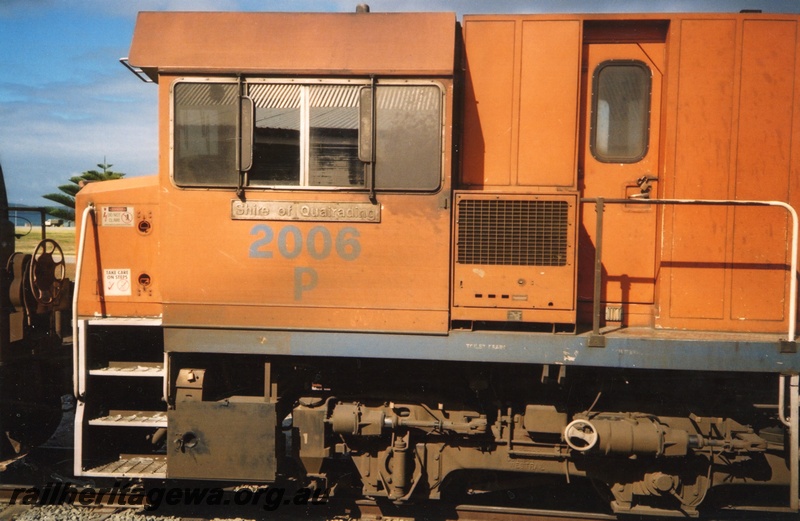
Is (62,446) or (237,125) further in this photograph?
(62,446)

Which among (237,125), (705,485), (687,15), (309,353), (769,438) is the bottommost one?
(705,485)

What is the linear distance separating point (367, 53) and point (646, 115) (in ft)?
7.78

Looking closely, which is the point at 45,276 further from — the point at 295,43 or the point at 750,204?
the point at 750,204

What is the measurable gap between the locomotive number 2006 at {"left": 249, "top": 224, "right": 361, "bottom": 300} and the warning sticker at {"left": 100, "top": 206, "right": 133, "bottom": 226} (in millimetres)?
1305

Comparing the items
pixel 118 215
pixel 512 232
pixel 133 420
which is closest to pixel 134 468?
pixel 133 420

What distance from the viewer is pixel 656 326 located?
4742 millimetres

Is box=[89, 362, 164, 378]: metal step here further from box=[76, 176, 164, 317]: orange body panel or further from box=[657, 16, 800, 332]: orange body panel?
box=[657, 16, 800, 332]: orange body panel

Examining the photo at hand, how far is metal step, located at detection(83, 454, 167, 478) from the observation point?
15.6 feet

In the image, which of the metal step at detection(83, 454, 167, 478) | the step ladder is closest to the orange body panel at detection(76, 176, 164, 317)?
the step ladder

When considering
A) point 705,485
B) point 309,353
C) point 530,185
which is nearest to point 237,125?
point 309,353

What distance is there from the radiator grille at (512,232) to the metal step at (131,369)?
2704 millimetres

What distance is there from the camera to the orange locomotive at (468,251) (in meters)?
4.49

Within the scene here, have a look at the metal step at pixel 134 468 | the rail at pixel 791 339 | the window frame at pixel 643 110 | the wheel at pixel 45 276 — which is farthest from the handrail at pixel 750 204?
the wheel at pixel 45 276

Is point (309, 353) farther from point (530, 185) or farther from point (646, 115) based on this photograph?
point (646, 115)
